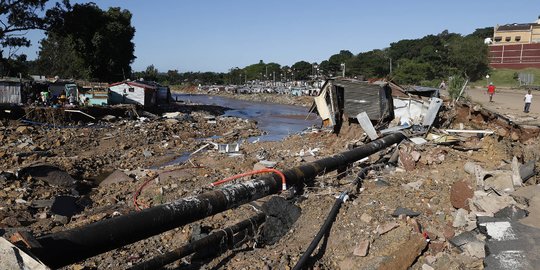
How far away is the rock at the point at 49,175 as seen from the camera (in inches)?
433

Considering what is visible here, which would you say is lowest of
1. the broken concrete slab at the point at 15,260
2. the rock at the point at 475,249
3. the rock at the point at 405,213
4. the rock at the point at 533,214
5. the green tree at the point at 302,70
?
the rock at the point at 475,249

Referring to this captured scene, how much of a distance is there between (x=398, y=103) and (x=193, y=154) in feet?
24.5

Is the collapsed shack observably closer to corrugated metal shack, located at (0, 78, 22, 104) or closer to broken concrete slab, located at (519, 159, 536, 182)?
broken concrete slab, located at (519, 159, 536, 182)

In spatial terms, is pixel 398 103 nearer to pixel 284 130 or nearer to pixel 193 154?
pixel 193 154

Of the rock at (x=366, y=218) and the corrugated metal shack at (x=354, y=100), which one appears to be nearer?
the rock at (x=366, y=218)

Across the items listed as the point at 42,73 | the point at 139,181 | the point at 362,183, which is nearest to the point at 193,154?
the point at 139,181

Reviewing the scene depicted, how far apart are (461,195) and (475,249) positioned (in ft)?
4.99

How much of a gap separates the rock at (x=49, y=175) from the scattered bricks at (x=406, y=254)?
8.74m

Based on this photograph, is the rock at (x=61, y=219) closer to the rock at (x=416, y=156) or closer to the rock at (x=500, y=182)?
the rock at (x=416, y=156)

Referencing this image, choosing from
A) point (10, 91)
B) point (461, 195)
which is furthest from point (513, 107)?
point (10, 91)

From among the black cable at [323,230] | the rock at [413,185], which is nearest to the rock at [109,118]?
the rock at [413,185]

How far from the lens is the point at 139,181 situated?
1130 centimetres

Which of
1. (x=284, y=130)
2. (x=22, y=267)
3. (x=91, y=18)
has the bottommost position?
(x=284, y=130)

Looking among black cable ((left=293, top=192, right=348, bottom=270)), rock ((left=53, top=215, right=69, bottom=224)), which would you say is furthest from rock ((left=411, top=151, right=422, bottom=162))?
rock ((left=53, top=215, right=69, bottom=224))
